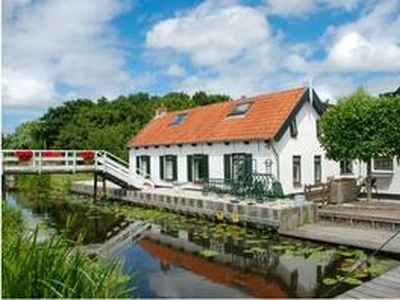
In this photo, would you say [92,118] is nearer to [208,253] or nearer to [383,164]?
[383,164]

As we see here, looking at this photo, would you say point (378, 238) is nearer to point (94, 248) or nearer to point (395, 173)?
point (395, 173)

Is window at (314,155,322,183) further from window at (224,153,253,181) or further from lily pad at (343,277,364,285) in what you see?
lily pad at (343,277,364,285)

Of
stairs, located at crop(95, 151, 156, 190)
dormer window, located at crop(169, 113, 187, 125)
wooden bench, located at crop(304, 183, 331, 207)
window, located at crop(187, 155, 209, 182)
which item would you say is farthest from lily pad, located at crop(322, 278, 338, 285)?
dormer window, located at crop(169, 113, 187, 125)

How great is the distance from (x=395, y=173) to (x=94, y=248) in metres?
12.0

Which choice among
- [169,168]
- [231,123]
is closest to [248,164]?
[231,123]

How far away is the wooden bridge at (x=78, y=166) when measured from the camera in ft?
80.2

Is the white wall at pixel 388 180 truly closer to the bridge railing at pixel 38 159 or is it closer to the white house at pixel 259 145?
the white house at pixel 259 145

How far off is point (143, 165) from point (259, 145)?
33.1 feet

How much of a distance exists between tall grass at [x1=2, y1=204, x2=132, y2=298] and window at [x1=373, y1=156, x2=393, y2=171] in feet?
54.1

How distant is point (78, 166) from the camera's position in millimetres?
25484

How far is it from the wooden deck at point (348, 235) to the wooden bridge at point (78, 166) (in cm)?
1205

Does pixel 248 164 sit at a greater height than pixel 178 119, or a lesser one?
lesser

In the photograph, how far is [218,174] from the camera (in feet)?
76.3

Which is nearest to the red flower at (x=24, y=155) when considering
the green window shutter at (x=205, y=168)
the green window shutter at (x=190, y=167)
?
the green window shutter at (x=190, y=167)
